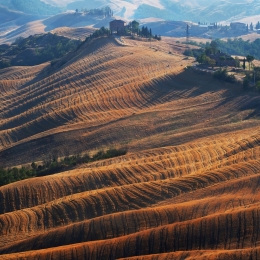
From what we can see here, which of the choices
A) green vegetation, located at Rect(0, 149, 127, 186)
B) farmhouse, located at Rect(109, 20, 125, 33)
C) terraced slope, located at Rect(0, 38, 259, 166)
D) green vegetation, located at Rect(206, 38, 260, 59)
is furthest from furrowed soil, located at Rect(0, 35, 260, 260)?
green vegetation, located at Rect(206, 38, 260, 59)

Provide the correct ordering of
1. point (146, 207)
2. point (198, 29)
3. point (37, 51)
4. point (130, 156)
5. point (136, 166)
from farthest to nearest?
point (198, 29)
point (37, 51)
point (130, 156)
point (136, 166)
point (146, 207)

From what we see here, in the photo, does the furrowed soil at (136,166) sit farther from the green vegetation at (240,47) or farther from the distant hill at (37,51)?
the green vegetation at (240,47)

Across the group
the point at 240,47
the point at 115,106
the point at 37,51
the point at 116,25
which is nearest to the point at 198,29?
the point at 240,47

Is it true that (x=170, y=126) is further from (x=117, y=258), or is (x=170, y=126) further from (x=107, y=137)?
(x=117, y=258)

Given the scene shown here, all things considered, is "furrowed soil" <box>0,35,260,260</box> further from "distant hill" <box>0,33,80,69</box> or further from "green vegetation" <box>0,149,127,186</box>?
"distant hill" <box>0,33,80,69</box>

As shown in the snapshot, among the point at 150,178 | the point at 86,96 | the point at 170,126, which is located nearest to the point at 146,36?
the point at 86,96

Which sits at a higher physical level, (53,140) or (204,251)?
(204,251)

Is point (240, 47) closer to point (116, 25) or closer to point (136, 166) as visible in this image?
point (116, 25)
